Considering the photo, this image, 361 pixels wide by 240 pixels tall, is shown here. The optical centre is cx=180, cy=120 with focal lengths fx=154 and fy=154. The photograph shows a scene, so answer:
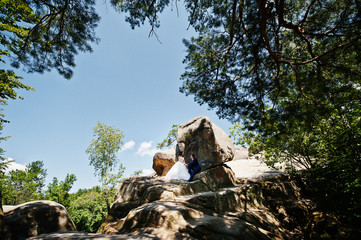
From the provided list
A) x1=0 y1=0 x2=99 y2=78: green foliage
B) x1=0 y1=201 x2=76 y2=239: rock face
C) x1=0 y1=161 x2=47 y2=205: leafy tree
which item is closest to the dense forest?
x1=0 y1=0 x2=99 y2=78: green foliage

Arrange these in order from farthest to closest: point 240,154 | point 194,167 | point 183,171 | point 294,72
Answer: point 240,154
point 183,171
point 194,167
point 294,72

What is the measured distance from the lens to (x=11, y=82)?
783 centimetres

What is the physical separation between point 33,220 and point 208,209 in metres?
5.07

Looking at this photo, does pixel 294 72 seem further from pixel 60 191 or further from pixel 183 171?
pixel 60 191

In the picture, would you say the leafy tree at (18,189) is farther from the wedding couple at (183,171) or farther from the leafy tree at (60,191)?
the wedding couple at (183,171)

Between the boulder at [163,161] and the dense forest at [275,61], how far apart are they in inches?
414

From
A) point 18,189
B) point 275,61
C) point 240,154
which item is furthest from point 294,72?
point 18,189

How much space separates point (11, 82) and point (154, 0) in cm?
865

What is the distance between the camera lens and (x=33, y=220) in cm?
436

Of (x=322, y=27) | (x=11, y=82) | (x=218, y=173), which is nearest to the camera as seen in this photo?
(x=322, y=27)

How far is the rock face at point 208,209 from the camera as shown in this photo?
3.52 meters

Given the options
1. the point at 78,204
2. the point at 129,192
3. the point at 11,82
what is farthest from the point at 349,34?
the point at 78,204

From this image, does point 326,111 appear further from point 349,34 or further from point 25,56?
point 25,56

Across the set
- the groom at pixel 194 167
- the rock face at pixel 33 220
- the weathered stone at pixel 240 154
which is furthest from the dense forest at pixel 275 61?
the weathered stone at pixel 240 154
